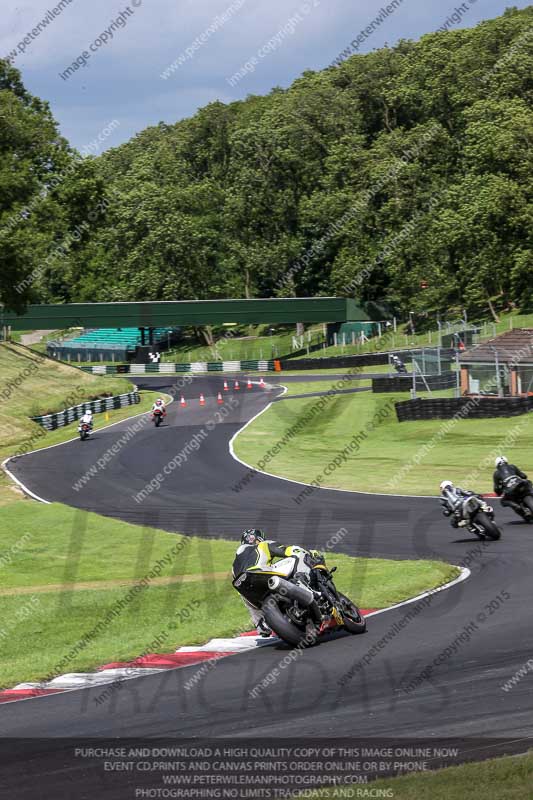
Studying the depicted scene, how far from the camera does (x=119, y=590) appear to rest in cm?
1847

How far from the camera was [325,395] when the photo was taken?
198 feet

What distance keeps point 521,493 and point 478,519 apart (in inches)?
68.8

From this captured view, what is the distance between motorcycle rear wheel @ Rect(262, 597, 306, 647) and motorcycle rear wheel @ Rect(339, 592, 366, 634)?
0.75m

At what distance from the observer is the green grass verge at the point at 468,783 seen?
7.33 m

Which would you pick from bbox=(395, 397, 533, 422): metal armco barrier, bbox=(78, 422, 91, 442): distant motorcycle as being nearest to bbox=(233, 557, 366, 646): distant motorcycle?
bbox=(395, 397, 533, 422): metal armco barrier

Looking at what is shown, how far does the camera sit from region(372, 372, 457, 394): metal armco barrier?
50.7 meters

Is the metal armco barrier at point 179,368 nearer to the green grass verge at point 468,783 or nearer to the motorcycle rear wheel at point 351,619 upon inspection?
the motorcycle rear wheel at point 351,619

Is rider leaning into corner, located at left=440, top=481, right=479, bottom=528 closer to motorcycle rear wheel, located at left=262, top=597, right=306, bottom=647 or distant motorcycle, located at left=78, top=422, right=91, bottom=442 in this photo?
motorcycle rear wheel, located at left=262, top=597, right=306, bottom=647

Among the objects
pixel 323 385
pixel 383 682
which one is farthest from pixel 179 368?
pixel 383 682

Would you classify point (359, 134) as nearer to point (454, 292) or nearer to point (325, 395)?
point (454, 292)

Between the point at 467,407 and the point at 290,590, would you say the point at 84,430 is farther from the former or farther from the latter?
the point at 290,590

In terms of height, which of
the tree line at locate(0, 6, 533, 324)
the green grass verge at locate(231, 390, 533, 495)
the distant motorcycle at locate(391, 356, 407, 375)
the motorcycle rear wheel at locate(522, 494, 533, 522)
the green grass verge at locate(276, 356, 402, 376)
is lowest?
the green grass verge at locate(231, 390, 533, 495)

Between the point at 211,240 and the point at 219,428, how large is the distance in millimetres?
59478

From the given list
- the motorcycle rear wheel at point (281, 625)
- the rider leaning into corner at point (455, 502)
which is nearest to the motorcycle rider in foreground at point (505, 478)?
the rider leaning into corner at point (455, 502)
